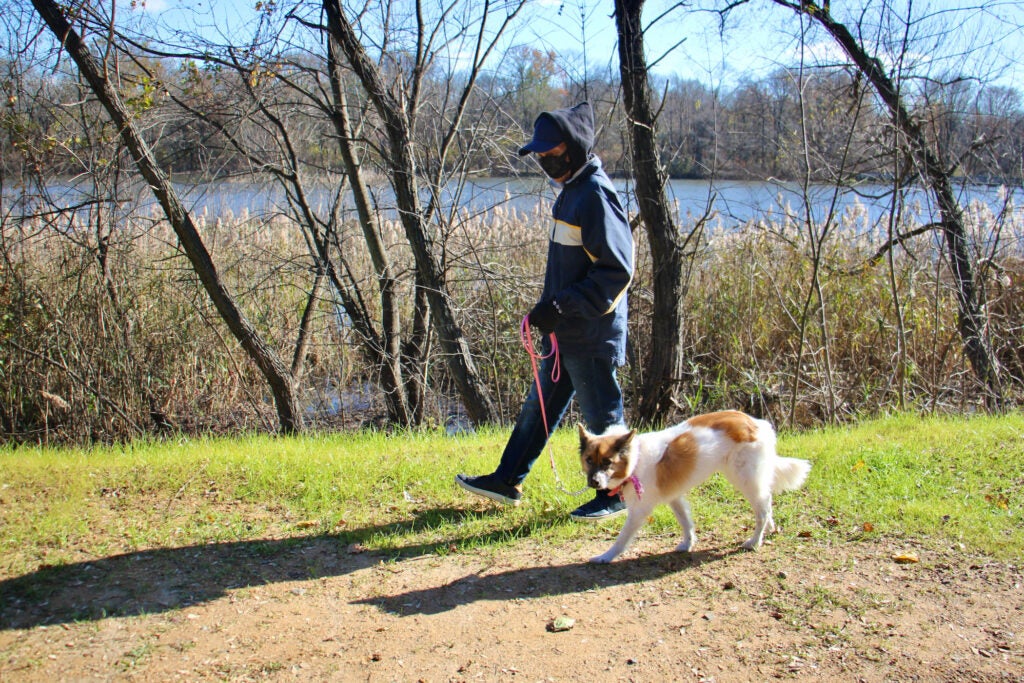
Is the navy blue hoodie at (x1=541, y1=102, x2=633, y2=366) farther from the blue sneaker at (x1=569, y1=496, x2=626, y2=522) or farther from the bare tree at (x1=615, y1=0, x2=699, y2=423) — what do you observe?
the bare tree at (x1=615, y1=0, x2=699, y2=423)

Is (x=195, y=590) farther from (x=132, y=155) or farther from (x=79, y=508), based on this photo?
(x=132, y=155)

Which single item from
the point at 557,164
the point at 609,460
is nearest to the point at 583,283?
the point at 557,164

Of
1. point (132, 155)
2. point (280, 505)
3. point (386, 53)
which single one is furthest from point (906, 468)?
point (132, 155)

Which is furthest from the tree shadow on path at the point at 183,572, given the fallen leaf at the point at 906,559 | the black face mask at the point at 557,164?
the black face mask at the point at 557,164

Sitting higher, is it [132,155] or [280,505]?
[132,155]

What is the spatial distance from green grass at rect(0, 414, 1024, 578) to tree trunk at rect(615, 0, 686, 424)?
2404 millimetres

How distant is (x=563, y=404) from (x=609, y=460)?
87 cm

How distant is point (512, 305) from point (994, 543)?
5791 millimetres

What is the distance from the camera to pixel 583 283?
4254 mm

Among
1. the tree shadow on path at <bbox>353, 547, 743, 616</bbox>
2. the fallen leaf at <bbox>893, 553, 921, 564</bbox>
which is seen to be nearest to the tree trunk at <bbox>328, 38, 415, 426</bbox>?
the tree shadow on path at <bbox>353, 547, 743, 616</bbox>

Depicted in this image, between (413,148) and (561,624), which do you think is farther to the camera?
(413,148)

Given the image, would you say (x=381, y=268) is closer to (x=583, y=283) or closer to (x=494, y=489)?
(x=494, y=489)

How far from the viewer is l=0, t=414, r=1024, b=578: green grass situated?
183 inches

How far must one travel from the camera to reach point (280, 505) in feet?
17.0
